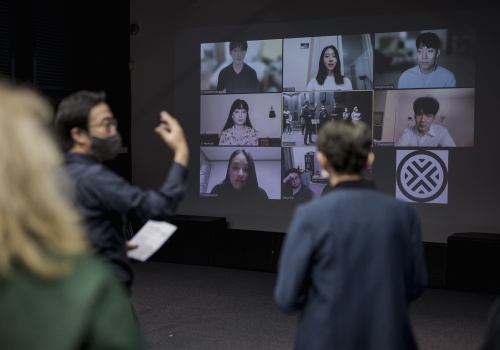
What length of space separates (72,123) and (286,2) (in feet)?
17.3

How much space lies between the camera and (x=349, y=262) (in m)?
2.10

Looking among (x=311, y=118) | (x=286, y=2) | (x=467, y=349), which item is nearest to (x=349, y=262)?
(x=467, y=349)

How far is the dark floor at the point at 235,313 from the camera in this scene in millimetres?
4730

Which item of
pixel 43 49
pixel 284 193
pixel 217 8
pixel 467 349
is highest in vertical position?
pixel 217 8

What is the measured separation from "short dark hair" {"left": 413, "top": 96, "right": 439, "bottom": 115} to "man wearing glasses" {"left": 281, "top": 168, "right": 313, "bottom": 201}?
4.64 ft

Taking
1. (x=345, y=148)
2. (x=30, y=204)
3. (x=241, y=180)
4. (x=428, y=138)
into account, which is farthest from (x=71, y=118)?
(x=241, y=180)

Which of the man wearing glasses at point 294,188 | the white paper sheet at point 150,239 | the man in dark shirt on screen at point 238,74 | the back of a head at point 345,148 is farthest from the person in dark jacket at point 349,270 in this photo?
the man in dark shirt on screen at point 238,74

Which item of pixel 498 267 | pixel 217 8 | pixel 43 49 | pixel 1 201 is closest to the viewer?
pixel 1 201

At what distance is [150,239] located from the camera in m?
2.52

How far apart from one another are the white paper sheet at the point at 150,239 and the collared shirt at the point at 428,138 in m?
4.74

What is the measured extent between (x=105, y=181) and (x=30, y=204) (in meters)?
1.54

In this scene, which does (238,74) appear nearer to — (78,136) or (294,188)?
(294,188)

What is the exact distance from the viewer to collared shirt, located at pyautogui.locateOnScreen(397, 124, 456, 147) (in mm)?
6746

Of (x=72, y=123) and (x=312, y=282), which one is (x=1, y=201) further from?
(x=72, y=123)
